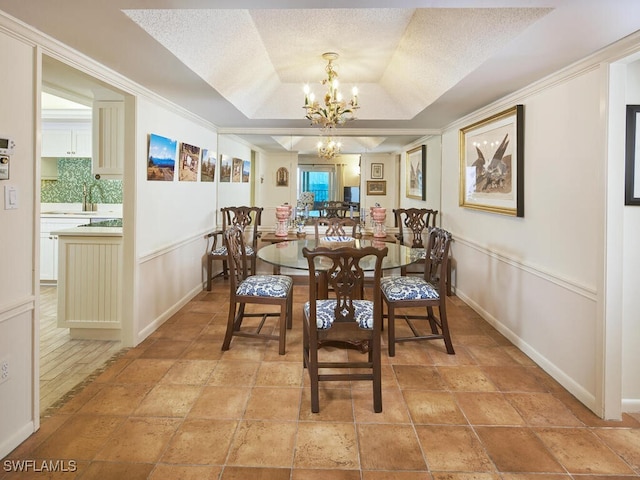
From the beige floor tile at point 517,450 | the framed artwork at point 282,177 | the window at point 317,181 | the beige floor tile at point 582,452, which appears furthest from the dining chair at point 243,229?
the beige floor tile at point 582,452

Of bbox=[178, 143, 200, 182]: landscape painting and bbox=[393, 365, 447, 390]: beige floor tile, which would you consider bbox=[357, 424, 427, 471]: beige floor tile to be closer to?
bbox=[393, 365, 447, 390]: beige floor tile

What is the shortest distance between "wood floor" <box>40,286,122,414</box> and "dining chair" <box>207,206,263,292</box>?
1821 mm

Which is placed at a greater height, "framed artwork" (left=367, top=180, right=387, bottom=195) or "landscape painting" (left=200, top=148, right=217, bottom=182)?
"landscape painting" (left=200, top=148, right=217, bottom=182)

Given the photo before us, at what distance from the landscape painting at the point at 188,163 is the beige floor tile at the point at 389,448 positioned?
10.8 feet

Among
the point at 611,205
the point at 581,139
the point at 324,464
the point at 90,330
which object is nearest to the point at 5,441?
the point at 324,464

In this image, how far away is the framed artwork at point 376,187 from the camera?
6062mm

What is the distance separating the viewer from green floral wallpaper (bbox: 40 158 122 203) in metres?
6.22

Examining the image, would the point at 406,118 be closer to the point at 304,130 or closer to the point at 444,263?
the point at 304,130

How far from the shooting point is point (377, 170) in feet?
19.9

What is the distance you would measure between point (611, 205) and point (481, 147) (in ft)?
6.63

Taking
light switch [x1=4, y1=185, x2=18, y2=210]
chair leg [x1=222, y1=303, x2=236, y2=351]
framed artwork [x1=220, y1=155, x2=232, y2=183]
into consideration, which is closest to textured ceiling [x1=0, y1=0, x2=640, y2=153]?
framed artwork [x1=220, y1=155, x2=232, y2=183]

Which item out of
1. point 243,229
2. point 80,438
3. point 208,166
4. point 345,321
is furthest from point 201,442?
point 208,166

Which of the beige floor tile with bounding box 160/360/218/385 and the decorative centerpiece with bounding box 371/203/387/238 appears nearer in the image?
the beige floor tile with bounding box 160/360/218/385

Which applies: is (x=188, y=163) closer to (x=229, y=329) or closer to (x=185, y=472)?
(x=229, y=329)
